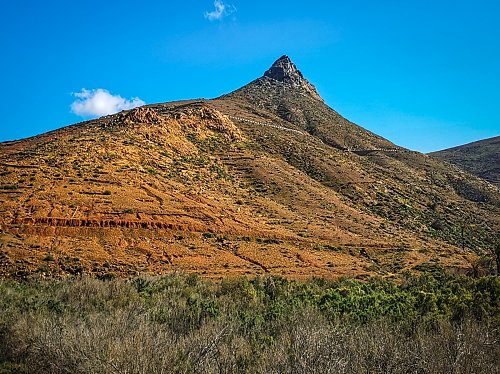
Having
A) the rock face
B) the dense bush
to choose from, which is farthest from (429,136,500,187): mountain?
the dense bush

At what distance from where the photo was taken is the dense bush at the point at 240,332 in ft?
21.7

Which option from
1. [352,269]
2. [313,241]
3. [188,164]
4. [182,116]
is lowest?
[352,269]

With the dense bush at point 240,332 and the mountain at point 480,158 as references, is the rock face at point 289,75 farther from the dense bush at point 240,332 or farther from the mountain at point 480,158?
the dense bush at point 240,332

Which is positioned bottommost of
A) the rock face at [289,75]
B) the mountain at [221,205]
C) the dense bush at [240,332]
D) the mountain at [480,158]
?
the dense bush at [240,332]

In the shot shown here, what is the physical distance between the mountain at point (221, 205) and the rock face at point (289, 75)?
49.9 meters

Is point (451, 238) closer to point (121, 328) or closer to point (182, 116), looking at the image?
point (182, 116)

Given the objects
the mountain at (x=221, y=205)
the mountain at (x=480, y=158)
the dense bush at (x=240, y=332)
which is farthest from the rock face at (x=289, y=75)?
the dense bush at (x=240, y=332)

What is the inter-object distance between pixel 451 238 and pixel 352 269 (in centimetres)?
2420

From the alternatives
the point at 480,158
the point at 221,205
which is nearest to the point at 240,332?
the point at 221,205

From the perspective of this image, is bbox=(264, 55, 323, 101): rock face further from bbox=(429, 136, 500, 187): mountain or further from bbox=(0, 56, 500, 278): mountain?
bbox=(0, 56, 500, 278): mountain

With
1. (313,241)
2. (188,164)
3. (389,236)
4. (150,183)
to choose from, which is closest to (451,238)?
(389,236)

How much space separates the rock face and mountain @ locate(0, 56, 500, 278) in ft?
164

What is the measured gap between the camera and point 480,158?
120 m

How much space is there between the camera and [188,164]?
153 ft
